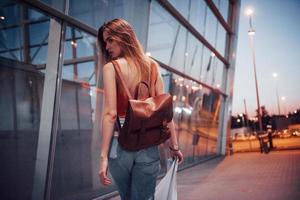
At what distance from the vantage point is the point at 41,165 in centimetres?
374

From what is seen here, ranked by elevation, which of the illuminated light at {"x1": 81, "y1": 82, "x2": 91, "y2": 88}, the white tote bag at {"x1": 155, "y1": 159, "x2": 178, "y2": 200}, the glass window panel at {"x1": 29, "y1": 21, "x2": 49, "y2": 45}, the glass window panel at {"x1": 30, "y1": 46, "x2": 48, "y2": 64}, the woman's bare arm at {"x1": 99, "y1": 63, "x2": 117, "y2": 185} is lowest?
the white tote bag at {"x1": 155, "y1": 159, "x2": 178, "y2": 200}

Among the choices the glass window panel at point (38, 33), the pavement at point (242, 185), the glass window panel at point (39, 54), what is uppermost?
the glass window panel at point (38, 33)

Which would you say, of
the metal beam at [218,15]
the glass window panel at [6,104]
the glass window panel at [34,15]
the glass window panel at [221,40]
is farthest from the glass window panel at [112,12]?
the glass window panel at [221,40]

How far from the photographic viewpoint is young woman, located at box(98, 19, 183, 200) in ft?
5.74

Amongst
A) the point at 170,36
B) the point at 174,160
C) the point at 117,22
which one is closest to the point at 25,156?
the point at 174,160

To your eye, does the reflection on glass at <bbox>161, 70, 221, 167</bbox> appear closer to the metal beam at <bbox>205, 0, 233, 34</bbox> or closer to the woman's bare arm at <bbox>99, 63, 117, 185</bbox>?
the metal beam at <bbox>205, 0, 233, 34</bbox>

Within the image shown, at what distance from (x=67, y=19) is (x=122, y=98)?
8.14ft

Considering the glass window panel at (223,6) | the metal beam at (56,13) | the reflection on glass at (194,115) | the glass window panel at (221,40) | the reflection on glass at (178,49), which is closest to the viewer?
the metal beam at (56,13)

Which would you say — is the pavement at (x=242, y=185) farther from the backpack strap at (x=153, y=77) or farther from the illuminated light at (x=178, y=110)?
the backpack strap at (x=153, y=77)

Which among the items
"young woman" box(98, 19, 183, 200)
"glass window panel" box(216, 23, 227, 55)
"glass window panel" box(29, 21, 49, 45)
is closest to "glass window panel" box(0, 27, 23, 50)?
"glass window panel" box(29, 21, 49, 45)

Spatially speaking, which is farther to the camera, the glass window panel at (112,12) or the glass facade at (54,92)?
the glass window panel at (112,12)

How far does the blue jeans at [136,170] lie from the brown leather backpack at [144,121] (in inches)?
2.1

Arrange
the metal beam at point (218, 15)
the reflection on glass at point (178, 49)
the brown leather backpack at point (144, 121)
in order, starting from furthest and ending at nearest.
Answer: the metal beam at point (218, 15), the reflection on glass at point (178, 49), the brown leather backpack at point (144, 121)

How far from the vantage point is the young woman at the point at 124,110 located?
1.75 m
